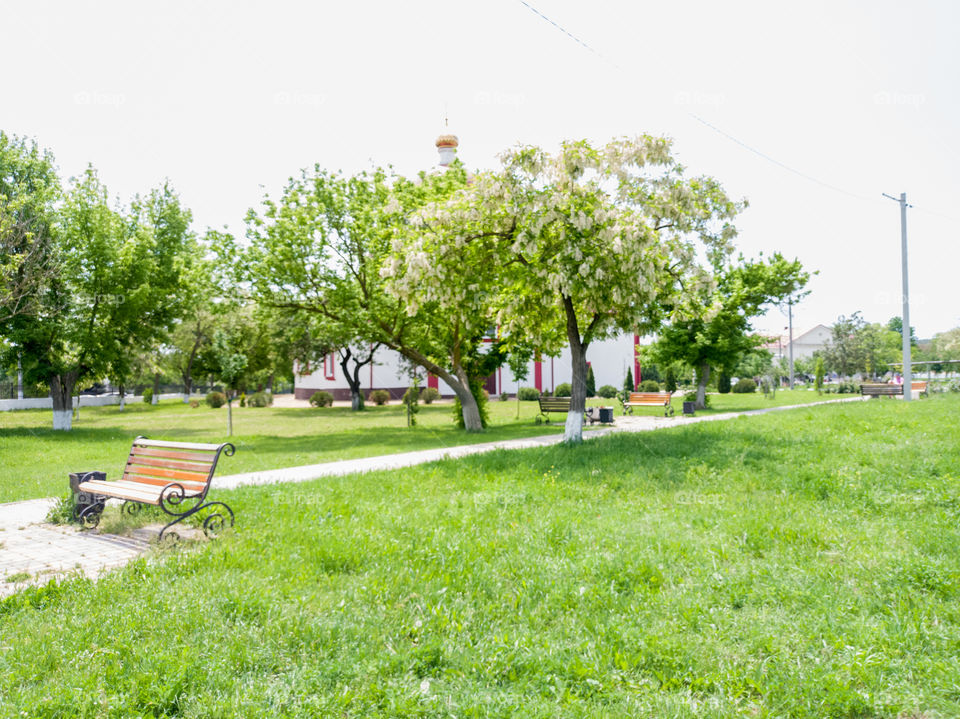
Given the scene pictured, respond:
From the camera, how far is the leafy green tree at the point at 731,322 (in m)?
30.8

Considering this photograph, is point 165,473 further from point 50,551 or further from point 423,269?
point 423,269

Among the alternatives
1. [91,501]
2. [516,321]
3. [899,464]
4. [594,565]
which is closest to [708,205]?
[516,321]

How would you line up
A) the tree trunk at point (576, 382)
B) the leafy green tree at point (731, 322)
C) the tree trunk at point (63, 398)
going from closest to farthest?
1. the tree trunk at point (576, 382)
2. the tree trunk at point (63, 398)
3. the leafy green tree at point (731, 322)

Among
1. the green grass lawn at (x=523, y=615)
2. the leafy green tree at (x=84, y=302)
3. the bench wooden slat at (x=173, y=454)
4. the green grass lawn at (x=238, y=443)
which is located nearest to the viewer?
the green grass lawn at (x=523, y=615)

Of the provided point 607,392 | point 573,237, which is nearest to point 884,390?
point 607,392

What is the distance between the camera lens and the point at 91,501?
24.9 ft

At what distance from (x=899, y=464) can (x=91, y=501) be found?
11.0 meters

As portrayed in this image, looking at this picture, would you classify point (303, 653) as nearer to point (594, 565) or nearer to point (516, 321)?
point (594, 565)

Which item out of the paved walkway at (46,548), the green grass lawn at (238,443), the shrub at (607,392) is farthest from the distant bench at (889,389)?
the paved walkway at (46,548)

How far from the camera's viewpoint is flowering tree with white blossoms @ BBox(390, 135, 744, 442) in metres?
12.8

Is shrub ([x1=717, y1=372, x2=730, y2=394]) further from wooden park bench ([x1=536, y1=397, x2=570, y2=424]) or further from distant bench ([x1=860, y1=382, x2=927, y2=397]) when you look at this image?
wooden park bench ([x1=536, y1=397, x2=570, y2=424])

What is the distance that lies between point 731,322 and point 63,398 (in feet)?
96.1

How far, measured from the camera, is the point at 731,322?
30.7m

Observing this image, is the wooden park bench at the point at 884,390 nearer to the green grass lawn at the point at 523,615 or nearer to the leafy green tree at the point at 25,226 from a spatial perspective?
the green grass lawn at the point at 523,615
